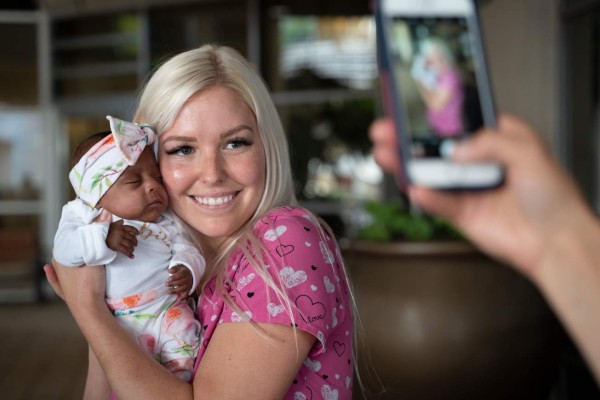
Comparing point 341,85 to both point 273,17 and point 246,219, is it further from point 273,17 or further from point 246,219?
point 246,219

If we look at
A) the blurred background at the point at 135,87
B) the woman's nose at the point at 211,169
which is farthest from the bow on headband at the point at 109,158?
the blurred background at the point at 135,87

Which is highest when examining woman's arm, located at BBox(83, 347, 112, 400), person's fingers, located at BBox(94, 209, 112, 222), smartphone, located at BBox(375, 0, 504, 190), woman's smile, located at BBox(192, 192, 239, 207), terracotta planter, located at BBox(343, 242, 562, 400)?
smartphone, located at BBox(375, 0, 504, 190)

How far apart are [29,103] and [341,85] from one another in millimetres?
3713

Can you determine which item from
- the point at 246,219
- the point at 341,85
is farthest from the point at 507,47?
the point at 246,219

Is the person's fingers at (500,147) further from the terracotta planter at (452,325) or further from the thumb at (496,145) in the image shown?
the terracotta planter at (452,325)

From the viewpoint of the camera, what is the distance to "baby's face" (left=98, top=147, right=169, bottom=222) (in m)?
1.57

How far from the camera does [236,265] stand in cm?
145

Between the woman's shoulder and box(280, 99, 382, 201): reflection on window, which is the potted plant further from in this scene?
box(280, 99, 382, 201): reflection on window

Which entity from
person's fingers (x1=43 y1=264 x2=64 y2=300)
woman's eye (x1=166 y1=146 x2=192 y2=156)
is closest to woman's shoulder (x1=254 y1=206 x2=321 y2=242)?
woman's eye (x1=166 y1=146 x2=192 y2=156)

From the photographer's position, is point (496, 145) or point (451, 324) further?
point (451, 324)

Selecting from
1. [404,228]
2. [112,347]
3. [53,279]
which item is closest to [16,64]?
[404,228]

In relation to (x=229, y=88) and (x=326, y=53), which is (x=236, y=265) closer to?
(x=229, y=88)

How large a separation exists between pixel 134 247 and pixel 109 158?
0.64 feet

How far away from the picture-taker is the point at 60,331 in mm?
6492
